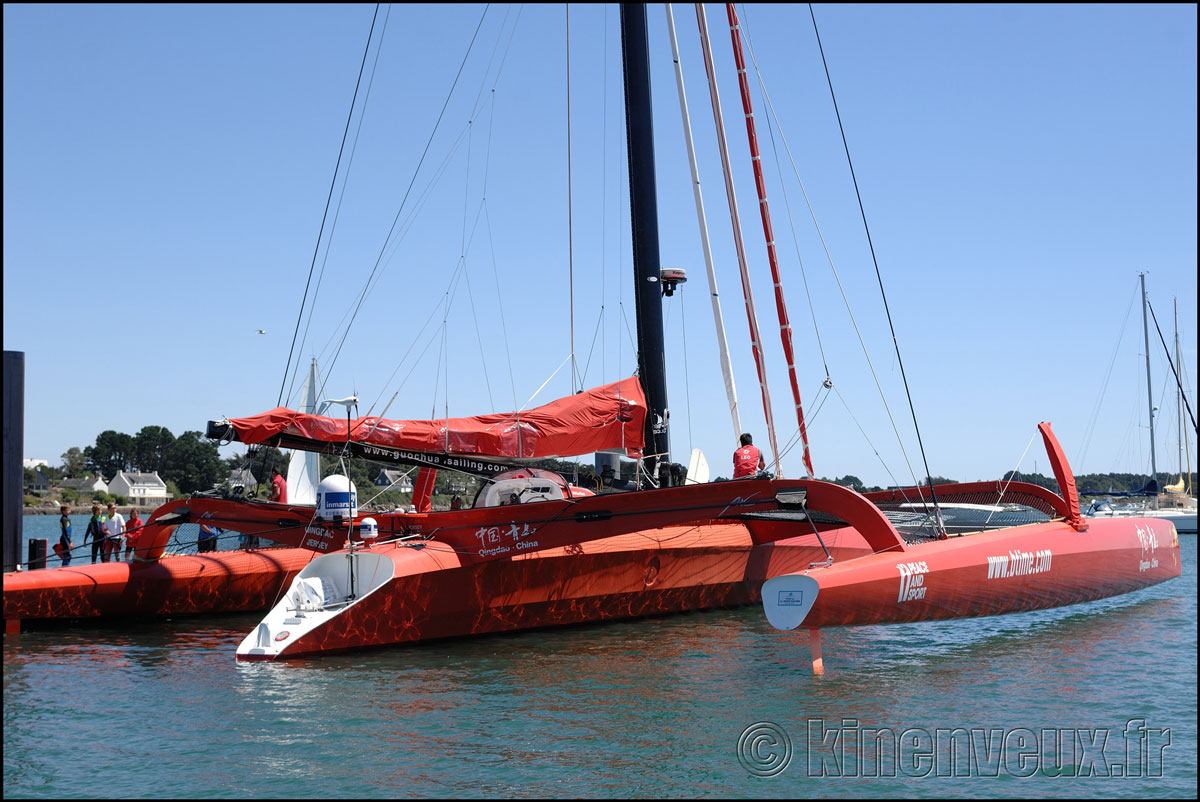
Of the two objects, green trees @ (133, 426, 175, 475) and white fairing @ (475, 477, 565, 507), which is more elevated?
green trees @ (133, 426, 175, 475)

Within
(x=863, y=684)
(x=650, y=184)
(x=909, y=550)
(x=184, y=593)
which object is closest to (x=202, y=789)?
(x=863, y=684)

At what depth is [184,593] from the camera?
41.8ft

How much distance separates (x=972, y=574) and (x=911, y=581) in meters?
0.98

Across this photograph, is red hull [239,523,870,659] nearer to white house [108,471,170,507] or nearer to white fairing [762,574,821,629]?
white fairing [762,574,821,629]

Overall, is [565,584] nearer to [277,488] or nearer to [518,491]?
[518,491]

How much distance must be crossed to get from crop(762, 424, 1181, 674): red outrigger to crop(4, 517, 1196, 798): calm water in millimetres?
585

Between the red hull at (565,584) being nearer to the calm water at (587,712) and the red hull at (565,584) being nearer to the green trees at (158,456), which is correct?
the calm water at (587,712)

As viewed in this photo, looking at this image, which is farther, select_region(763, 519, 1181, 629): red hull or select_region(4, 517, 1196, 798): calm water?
select_region(763, 519, 1181, 629): red hull

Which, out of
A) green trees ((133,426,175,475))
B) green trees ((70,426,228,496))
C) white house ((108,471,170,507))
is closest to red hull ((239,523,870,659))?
green trees ((70,426,228,496))

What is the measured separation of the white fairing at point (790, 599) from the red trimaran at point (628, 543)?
17 mm

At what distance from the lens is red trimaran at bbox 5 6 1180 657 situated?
9.41 meters

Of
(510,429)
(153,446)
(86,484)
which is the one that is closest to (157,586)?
(510,429)

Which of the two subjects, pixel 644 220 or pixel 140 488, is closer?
pixel 644 220

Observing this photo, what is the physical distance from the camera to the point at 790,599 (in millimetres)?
8141
